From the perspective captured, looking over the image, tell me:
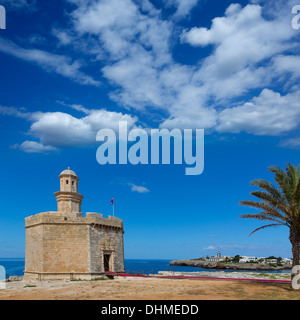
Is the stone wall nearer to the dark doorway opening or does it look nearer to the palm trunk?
the dark doorway opening

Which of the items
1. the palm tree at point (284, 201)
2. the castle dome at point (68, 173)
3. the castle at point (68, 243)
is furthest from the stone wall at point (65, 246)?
the palm tree at point (284, 201)

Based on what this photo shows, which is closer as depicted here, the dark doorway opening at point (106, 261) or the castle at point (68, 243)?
the castle at point (68, 243)

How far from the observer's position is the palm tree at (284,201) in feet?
50.5

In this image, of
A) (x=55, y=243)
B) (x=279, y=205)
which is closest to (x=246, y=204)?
(x=279, y=205)

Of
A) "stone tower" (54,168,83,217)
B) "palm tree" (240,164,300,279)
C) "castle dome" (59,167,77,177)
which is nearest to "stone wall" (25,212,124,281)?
"stone tower" (54,168,83,217)

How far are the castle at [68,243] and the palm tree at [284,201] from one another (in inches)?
520

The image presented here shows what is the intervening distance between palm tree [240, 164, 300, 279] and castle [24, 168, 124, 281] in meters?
13.2

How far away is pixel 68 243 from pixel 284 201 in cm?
1603

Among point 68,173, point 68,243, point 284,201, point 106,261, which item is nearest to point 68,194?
point 68,173

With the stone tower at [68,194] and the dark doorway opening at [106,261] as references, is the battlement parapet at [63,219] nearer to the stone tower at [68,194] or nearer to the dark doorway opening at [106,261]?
the stone tower at [68,194]
